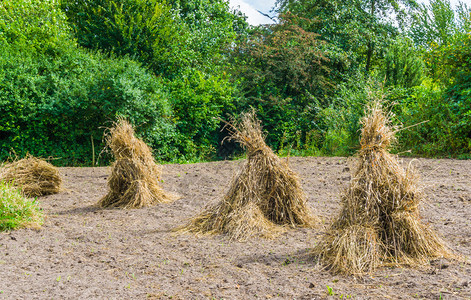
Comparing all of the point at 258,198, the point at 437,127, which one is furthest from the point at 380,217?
the point at 437,127

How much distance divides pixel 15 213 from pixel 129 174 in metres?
1.88

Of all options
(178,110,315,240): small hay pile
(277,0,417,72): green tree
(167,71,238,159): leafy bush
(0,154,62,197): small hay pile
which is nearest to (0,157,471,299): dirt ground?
(178,110,315,240): small hay pile

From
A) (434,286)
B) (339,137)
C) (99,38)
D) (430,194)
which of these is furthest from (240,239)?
(99,38)

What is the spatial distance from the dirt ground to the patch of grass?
0.15 metres

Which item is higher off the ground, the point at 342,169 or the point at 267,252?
the point at 342,169

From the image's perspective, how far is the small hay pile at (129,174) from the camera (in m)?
6.67

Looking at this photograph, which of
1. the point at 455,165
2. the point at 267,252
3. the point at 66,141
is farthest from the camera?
the point at 66,141

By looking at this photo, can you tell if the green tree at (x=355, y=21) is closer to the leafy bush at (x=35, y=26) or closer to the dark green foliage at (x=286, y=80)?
the dark green foliage at (x=286, y=80)

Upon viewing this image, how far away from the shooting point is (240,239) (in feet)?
15.7

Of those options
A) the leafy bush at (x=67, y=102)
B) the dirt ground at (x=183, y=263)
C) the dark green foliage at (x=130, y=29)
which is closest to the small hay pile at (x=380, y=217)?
the dirt ground at (x=183, y=263)

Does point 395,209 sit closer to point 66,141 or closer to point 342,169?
point 342,169

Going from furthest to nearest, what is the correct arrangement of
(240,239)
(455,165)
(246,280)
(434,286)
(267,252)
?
1. (455,165)
2. (240,239)
3. (267,252)
4. (246,280)
5. (434,286)

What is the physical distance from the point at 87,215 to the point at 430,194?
214 inches

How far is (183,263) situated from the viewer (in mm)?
4129
